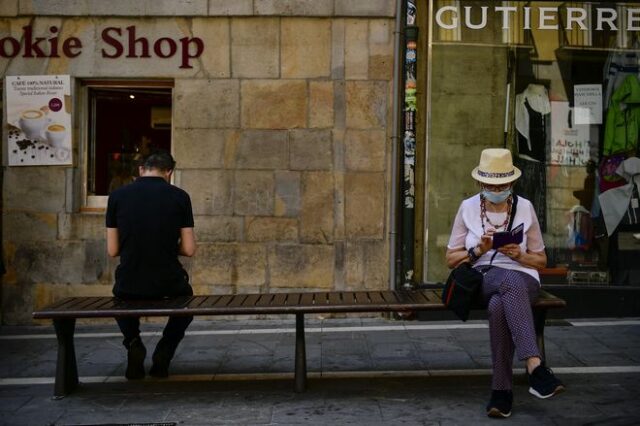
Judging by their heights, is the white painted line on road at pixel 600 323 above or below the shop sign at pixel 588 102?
below

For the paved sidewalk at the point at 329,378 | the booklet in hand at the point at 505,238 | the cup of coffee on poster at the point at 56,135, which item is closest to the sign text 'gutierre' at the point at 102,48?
the cup of coffee on poster at the point at 56,135

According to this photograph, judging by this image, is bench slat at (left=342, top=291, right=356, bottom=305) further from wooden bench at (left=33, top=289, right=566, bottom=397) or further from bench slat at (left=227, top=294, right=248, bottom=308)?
bench slat at (left=227, top=294, right=248, bottom=308)

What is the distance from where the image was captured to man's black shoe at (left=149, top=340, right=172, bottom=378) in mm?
6211

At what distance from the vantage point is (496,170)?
5.43 metres

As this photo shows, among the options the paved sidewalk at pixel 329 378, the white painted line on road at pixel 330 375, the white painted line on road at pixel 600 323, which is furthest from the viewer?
the white painted line on road at pixel 600 323

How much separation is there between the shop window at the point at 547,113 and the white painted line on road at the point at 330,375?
9.69ft

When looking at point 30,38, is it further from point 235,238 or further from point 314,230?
point 314,230

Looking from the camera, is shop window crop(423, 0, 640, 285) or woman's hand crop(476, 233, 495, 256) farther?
shop window crop(423, 0, 640, 285)

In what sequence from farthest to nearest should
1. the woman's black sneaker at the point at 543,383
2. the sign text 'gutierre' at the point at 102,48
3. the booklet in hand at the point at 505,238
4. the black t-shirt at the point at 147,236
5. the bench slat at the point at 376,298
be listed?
1. the sign text 'gutierre' at the point at 102,48
2. the black t-shirt at the point at 147,236
3. the bench slat at the point at 376,298
4. the booklet in hand at the point at 505,238
5. the woman's black sneaker at the point at 543,383

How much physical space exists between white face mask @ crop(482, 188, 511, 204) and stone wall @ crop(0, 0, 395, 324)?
348cm

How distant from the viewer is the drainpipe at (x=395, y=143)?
29.1ft

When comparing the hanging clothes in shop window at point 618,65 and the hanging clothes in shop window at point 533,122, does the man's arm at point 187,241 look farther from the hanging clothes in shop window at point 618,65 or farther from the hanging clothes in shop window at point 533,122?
the hanging clothes in shop window at point 618,65

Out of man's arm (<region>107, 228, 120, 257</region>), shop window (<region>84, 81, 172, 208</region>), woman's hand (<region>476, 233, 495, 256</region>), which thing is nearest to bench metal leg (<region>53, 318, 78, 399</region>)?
man's arm (<region>107, 228, 120, 257</region>)

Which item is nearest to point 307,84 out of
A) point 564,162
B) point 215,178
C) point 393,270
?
point 215,178
